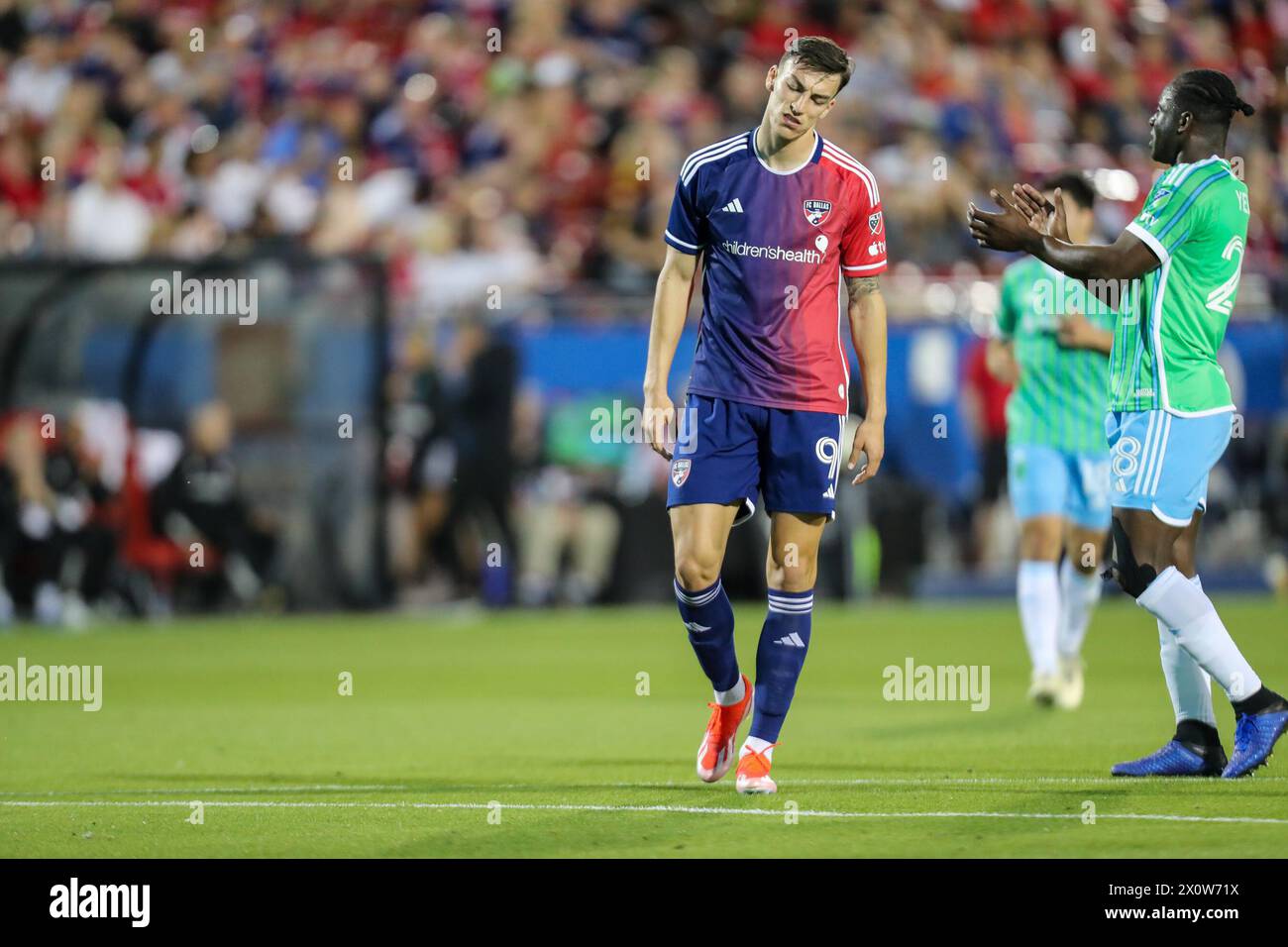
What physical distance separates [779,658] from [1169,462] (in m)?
1.67

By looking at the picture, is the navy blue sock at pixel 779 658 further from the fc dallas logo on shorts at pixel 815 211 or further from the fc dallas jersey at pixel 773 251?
the fc dallas logo on shorts at pixel 815 211

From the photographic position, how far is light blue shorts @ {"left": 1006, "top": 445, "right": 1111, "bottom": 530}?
1138 cm

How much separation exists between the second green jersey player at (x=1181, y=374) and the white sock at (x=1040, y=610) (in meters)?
3.36

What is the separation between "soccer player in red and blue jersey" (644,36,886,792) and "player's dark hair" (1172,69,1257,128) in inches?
48.7

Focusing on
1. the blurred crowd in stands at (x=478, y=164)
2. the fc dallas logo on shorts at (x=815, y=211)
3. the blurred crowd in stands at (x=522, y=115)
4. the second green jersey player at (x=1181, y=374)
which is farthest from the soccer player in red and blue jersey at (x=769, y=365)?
the blurred crowd in stands at (x=522, y=115)

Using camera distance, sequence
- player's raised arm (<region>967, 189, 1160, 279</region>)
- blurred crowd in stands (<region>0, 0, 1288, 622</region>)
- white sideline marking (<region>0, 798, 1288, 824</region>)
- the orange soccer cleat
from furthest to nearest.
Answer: blurred crowd in stands (<region>0, 0, 1288, 622</region>)
the orange soccer cleat
player's raised arm (<region>967, 189, 1160, 279</region>)
white sideline marking (<region>0, 798, 1288, 824</region>)

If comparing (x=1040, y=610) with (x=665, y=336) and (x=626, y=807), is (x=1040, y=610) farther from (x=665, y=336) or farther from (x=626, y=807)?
(x=626, y=807)

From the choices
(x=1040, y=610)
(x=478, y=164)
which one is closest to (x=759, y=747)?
(x=1040, y=610)

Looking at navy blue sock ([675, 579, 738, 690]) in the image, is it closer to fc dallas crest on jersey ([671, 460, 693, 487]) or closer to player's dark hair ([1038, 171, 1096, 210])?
fc dallas crest on jersey ([671, 460, 693, 487])

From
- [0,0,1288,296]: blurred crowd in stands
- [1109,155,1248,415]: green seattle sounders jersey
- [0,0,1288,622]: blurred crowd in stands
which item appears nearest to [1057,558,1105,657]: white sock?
[1109,155,1248,415]: green seattle sounders jersey

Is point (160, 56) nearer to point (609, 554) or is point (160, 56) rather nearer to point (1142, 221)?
point (609, 554)

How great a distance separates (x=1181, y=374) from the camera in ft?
25.7

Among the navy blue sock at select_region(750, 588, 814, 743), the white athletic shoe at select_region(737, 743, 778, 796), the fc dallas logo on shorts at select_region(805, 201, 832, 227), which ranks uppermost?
the fc dallas logo on shorts at select_region(805, 201, 832, 227)

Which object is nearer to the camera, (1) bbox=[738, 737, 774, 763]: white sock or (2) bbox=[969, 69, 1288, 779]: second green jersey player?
(2) bbox=[969, 69, 1288, 779]: second green jersey player
